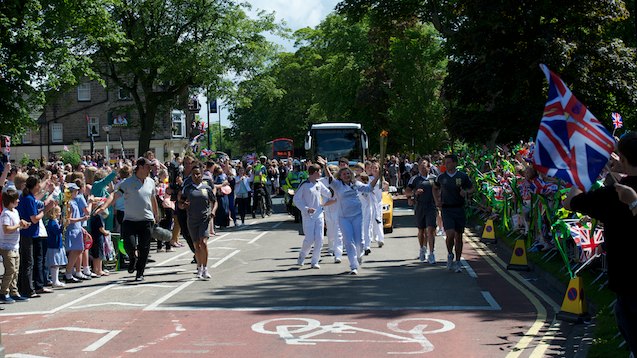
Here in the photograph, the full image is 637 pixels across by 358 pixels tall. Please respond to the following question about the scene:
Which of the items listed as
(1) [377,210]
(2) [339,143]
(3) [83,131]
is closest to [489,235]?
(1) [377,210]

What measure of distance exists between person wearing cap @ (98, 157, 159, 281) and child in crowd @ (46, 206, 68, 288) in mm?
914

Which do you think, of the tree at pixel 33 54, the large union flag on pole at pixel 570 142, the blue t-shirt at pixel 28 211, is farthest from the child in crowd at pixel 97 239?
the tree at pixel 33 54

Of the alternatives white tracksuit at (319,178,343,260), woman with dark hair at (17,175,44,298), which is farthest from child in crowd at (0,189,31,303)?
white tracksuit at (319,178,343,260)

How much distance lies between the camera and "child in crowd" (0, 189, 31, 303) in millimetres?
12539

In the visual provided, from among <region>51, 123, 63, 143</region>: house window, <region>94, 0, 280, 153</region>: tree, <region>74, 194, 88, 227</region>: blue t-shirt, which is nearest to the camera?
<region>74, 194, 88, 227</region>: blue t-shirt

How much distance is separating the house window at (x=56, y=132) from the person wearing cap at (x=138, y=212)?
72.3 m

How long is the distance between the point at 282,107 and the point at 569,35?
65.9 meters

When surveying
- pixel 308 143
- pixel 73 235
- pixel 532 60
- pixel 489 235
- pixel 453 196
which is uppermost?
pixel 532 60

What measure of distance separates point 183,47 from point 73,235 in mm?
28673

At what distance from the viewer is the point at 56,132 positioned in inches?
3319

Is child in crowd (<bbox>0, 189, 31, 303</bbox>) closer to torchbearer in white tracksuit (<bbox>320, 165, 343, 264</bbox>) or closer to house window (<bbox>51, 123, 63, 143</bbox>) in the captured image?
torchbearer in white tracksuit (<bbox>320, 165, 343, 264</bbox>)

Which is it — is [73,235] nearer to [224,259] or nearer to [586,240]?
[224,259]

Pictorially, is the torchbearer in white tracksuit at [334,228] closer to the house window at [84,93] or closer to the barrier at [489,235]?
the barrier at [489,235]

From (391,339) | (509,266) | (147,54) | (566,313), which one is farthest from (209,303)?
(147,54)
